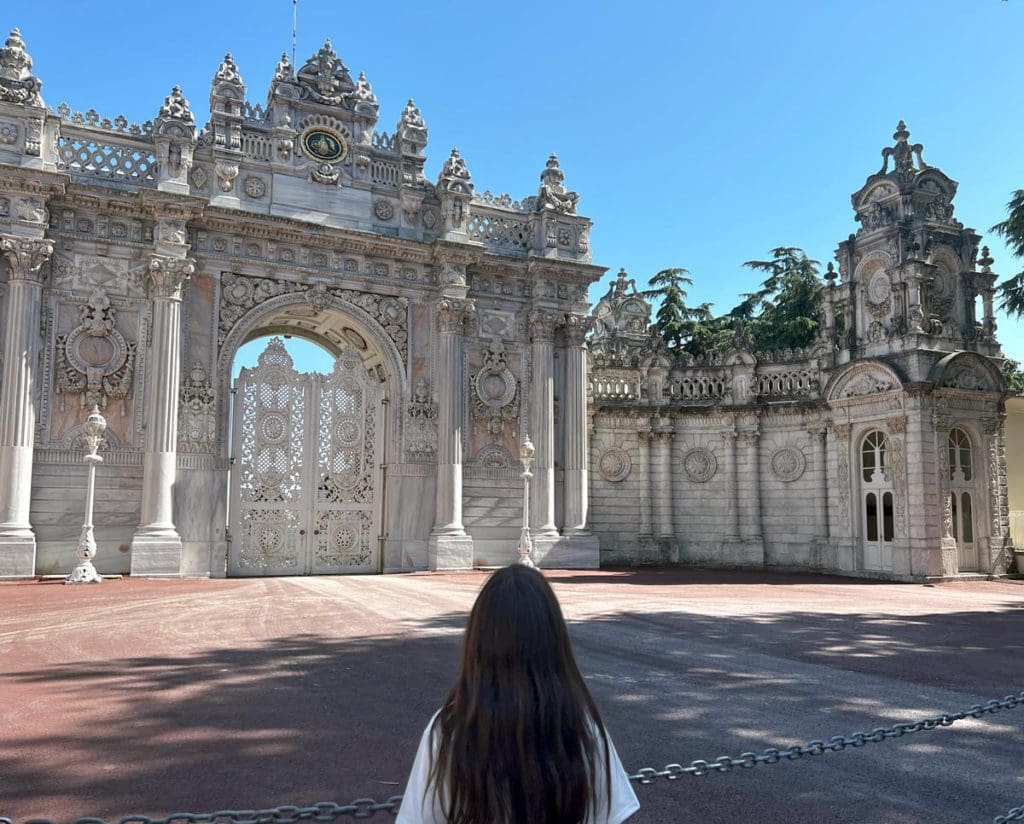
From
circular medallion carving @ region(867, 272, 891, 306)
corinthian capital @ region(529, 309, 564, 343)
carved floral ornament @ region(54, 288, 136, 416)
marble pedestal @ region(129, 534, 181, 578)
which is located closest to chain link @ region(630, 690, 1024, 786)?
marble pedestal @ region(129, 534, 181, 578)

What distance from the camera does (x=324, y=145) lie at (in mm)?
19609

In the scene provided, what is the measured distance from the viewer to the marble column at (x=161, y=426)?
646 inches

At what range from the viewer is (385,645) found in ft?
28.5

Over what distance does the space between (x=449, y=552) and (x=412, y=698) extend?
1285 centimetres

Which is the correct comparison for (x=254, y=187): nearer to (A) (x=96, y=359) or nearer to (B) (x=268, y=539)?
(A) (x=96, y=359)

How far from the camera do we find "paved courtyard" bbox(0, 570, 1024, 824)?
14.2 feet

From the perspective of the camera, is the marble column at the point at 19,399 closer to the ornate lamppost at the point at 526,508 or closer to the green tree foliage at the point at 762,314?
the ornate lamppost at the point at 526,508

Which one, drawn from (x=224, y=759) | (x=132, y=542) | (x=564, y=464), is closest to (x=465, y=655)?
(x=224, y=759)

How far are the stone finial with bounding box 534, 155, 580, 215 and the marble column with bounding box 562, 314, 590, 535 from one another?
2.97 m

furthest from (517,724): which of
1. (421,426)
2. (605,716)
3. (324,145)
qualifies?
(324,145)

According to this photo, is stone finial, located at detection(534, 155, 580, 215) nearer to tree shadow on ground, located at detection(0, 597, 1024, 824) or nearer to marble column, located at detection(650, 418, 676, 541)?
marble column, located at detection(650, 418, 676, 541)

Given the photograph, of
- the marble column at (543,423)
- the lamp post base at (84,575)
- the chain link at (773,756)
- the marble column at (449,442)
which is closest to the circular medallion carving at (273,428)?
the marble column at (449,442)

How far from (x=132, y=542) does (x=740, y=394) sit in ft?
51.8

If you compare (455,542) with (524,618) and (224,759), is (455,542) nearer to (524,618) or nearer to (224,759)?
(224,759)
